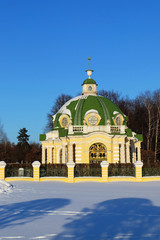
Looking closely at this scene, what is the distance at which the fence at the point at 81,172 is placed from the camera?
26.8 meters

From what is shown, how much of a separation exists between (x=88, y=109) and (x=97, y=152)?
17.5 feet

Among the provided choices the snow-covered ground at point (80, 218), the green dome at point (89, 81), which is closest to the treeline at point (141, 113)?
the green dome at point (89, 81)

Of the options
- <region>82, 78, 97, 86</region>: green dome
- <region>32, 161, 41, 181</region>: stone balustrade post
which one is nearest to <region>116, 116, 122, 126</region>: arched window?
<region>82, 78, 97, 86</region>: green dome

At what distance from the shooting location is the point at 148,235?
30.1 ft

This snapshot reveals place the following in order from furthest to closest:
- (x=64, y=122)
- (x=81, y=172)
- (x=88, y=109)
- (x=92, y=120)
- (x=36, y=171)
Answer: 1. (x=64, y=122)
2. (x=88, y=109)
3. (x=92, y=120)
4. (x=81, y=172)
5. (x=36, y=171)

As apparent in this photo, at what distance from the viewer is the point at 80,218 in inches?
450

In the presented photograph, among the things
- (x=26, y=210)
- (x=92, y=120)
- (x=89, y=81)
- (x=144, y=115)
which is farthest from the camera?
(x=144, y=115)

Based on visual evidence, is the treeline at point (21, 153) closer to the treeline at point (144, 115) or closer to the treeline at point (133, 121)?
the treeline at point (133, 121)

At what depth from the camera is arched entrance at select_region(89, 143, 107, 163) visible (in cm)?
3550

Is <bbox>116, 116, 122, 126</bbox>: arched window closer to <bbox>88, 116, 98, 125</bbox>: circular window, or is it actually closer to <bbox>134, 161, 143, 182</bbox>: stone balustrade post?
<bbox>88, 116, 98, 125</bbox>: circular window

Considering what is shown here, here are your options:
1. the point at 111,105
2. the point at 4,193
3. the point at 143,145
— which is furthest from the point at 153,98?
the point at 4,193

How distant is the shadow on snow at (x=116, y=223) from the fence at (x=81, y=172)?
1233 centimetres

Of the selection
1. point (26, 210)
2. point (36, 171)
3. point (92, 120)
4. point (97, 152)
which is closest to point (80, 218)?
point (26, 210)

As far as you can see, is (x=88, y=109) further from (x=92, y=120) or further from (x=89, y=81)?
(x=89, y=81)
